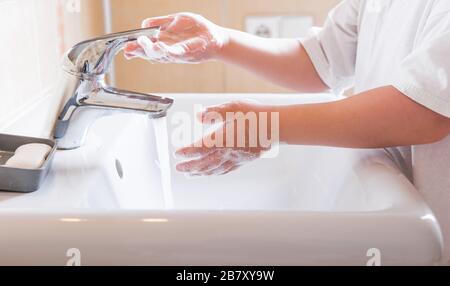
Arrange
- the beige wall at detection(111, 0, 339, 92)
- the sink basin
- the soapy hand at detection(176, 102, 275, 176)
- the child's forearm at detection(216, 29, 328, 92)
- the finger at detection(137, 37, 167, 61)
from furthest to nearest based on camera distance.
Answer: the beige wall at detection(111, 0, 339, 92)
the child's forearm at detection(216, 29, 328, 92)
the finger at detection(137, 37, 167, 61)
the soapy hand at detection(176, 102, 275, 176)
the sink basin

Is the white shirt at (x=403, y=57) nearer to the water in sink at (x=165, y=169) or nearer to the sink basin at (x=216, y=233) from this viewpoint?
the sink basin at (x=216, y=233)

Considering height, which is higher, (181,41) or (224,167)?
(181,41)

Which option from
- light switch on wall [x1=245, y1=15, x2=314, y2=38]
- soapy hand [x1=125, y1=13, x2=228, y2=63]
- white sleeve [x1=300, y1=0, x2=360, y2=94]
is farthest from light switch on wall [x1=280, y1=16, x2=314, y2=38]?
soapy hand [x1=125, y1=13, x2=228, y2=63]

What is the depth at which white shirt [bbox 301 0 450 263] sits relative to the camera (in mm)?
475

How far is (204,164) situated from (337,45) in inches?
12.9

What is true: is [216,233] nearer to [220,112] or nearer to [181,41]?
[220,112]

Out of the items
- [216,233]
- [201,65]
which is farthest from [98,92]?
[201,65]

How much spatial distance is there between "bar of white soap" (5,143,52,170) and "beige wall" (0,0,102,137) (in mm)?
71

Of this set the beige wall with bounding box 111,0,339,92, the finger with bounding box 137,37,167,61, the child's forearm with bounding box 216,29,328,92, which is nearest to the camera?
the finger with bounding box 137,37,167,61

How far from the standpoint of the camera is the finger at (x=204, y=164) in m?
0.53

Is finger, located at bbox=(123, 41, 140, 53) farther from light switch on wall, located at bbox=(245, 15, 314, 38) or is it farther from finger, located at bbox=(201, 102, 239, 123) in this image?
light switch on wall, located at bbox=(245, 15, 314, 38)

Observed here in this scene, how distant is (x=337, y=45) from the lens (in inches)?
30.1

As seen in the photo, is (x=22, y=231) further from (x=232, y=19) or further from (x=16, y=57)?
(x=232, y=19)
